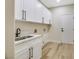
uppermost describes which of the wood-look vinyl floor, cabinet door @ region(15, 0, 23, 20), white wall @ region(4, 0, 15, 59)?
cabinet door @ region(15, 0, 23, 20)

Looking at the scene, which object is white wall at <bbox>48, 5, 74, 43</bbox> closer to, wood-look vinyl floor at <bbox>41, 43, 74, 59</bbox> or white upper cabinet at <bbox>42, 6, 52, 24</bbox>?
white upper cabinet at <bbox>42, 6, 52, 24</bbox>

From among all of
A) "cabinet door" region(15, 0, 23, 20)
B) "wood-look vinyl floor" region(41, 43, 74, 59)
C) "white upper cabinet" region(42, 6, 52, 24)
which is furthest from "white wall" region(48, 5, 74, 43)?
"cabinet door" region(15, 0, 23, 20)

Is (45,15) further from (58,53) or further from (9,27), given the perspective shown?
(9,27)

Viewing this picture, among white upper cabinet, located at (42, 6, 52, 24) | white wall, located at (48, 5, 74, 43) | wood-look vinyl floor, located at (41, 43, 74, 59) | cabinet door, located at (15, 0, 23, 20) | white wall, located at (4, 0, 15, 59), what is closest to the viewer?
white wall, located at (4, 0, 15, 59)

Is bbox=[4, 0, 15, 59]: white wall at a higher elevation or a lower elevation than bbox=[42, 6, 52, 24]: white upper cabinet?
lower

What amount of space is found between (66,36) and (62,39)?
0.33 meters

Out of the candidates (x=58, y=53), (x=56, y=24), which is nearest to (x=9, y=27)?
(x=58, y=53)

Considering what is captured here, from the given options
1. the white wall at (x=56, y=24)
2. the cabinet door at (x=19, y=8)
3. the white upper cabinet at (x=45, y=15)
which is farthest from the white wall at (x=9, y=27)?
the white wall at (x=56, y=24)

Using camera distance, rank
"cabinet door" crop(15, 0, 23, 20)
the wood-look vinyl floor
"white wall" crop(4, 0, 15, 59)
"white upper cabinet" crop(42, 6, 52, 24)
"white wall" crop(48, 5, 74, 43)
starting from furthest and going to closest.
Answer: "white wall" crop(48, 5, 74, 43) → "white upper cabinet" crop(42, 6, 52, 24) → the wood-look vinyl floor → "cabinet door" crop(15, 0, 23, 20) → "white wall" crop(4, 0, 15, 59)

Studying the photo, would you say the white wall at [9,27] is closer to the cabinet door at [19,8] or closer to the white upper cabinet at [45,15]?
the cabinet door at [19,8]
